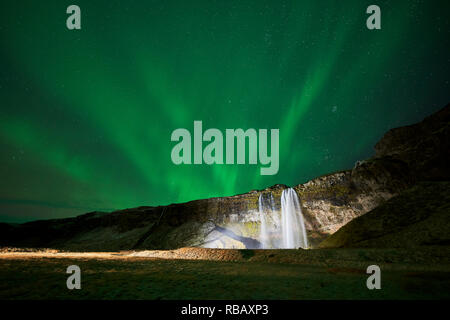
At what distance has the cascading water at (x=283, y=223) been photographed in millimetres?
41250

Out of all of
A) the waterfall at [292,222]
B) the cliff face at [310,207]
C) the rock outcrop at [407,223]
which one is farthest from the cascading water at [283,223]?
the rock outcrop at [407,223]

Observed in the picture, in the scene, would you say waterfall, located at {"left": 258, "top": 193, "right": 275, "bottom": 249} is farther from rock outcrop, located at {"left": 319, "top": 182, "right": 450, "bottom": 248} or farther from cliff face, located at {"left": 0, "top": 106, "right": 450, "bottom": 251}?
rock outcrop, located at {"left": 319, "top": 182, "right": 450, "bottom": 248}

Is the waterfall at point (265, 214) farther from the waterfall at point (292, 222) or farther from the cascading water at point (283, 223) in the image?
the waterfall at point (292, 222)

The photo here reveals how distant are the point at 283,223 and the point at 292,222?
2049 millimetres

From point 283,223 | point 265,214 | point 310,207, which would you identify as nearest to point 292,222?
point 283,223

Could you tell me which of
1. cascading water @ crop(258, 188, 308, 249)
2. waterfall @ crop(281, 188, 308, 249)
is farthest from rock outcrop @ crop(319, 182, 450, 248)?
cascading water @ crop(258, 188, 308, 249)


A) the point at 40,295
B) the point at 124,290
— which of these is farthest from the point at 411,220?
the point at 40,295

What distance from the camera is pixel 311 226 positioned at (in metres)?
40.9

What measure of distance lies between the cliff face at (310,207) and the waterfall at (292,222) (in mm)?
1332

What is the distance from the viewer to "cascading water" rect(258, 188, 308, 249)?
41250 millimetres

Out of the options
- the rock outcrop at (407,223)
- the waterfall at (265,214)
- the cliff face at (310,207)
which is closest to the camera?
the rock outcrop at (407,223)
